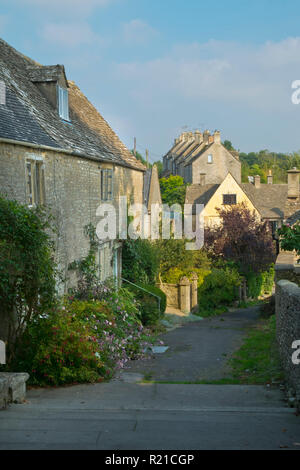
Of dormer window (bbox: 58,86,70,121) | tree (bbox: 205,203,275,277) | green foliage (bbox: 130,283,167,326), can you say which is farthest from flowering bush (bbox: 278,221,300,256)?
tree (bbox: 205,203,275,277)

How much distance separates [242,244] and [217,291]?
5.43 meters

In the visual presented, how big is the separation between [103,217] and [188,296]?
374 inches

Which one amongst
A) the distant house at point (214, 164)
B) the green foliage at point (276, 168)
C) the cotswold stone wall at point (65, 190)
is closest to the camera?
the cotswold stone wall at point (65, 190)

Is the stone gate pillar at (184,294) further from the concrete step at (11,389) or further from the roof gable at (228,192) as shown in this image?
the concrete step at (11,389)

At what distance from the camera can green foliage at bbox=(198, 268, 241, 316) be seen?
2883 cm

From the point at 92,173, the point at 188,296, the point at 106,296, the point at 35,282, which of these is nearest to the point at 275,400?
the point at 35,282

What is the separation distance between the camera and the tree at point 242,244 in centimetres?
3366

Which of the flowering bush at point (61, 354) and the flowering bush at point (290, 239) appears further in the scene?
the flowering bush at point (290, 239)

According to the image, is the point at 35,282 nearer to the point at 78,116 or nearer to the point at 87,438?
the point at 87,438

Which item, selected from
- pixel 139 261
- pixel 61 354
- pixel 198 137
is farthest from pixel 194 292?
pixel 198 137

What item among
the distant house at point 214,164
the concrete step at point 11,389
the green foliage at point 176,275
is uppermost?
the distant house at point 214,164

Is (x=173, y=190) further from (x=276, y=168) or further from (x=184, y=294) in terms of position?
(x=184, y=294)

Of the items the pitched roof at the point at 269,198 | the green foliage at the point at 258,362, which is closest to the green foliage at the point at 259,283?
the pitched roof at the point at 269,198

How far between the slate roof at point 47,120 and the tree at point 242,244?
487 inches
